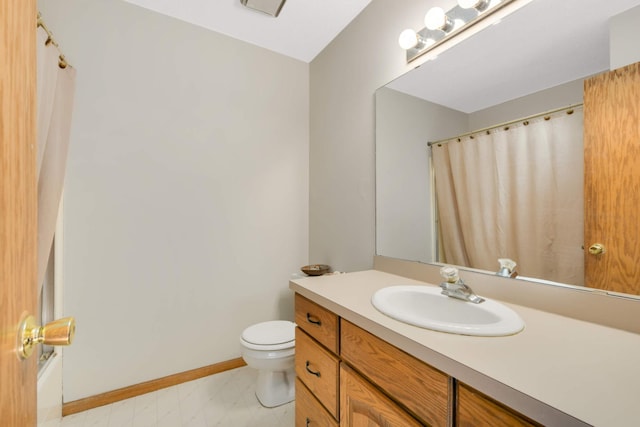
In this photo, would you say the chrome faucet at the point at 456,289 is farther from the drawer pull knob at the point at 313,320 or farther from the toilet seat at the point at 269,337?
the toilet seat at the point at 269,337

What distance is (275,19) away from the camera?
1.87m

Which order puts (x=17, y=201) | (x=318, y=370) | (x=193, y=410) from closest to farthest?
(x=17, y=201), (x=318, y=370), (x=193, y=410)

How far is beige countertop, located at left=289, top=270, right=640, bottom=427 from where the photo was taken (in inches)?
18.0

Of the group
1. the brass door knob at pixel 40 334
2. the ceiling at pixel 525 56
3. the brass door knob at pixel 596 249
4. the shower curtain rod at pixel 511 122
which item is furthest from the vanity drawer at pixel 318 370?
the ceiling at pixel 525 56

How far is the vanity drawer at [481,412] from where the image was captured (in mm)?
512

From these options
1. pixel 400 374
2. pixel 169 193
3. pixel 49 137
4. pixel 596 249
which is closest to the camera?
pixel 400 374

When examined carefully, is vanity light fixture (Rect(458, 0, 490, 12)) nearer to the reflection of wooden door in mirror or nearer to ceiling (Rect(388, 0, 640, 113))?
ceiling (Rect(388, 0, 640, 113))

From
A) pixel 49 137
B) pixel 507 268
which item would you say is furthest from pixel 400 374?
pixel 49 137

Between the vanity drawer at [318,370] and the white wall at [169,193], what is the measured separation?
0.98 meters

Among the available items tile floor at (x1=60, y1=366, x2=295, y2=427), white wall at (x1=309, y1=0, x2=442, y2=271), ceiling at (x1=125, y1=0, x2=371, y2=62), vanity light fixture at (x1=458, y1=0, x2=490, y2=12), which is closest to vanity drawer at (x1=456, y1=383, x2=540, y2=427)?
white wall at (x1=309, y1=0, x2=442, y2=271)

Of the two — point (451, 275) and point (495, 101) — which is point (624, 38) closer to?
point (495, 101)

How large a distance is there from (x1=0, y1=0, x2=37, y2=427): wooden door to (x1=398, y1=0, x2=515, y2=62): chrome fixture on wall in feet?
4.55

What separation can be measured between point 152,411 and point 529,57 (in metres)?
2.56

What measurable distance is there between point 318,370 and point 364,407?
0.29m
